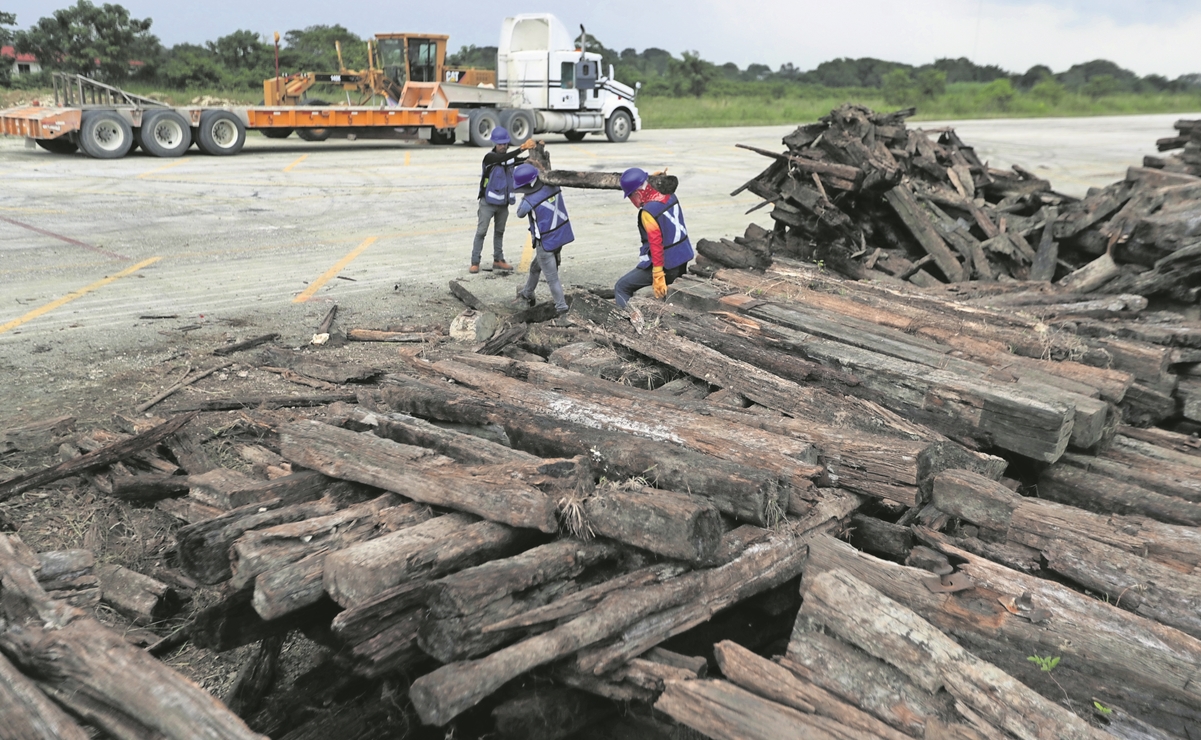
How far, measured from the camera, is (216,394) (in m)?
8.15

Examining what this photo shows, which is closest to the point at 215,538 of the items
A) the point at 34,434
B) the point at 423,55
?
the point at 34,434

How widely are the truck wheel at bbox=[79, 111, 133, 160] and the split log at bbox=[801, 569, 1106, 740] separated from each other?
2398 centimetres

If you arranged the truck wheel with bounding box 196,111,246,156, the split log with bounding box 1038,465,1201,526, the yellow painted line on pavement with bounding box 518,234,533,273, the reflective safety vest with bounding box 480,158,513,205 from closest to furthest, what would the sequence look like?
the split log with bounding box 1038,465,1201,526
the reflective safety vest with bounding box 480,158,513,205
the yellow painted line on pavement with bounding box 518,234,533,273
the truck wheel with bounding box 196,111,246,156

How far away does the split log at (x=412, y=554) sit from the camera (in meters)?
3.64

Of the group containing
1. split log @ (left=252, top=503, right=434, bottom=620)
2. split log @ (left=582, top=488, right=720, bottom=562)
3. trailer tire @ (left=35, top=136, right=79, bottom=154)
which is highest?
trailer tire @ (left=35, top=136, right=79, bottom=154)

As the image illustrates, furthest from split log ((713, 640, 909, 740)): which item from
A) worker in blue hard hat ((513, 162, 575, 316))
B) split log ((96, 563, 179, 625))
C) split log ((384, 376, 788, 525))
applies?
worker in blue hard hat ((513, 162, 575, 316))

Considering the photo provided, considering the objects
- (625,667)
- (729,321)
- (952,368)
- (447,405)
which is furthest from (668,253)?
(625,667)

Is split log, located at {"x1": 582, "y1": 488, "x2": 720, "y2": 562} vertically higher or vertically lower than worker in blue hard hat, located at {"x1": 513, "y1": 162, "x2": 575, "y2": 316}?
lower

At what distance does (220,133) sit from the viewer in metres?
24.0

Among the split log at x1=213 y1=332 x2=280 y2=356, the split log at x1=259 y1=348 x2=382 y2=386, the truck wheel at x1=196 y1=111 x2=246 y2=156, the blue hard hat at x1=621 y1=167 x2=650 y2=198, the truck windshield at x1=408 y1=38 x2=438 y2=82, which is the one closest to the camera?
the split log at x1=259 y1=348 x2=382 y2=386

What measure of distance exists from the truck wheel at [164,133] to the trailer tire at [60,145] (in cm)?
193

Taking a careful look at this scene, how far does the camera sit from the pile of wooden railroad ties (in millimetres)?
3408

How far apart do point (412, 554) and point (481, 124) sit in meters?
26.4

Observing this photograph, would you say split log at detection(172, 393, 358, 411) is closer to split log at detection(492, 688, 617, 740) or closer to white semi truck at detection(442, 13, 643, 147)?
split log at detection(492, 688, 617, 740)
